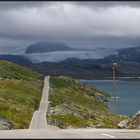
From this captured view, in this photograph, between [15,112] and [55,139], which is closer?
[55,139]

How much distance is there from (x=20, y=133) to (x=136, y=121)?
64.8ft

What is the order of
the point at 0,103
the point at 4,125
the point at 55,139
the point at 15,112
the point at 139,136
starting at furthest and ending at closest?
1. the point at 0,103
2. the point at 15,112
3. the point at 4,125
4. the point at 139,136
5. the point at 55,139

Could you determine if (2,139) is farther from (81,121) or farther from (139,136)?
(81,121)

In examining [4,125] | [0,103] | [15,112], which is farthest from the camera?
[0,103]

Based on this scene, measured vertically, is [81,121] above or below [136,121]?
below

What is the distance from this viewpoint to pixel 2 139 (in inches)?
1419

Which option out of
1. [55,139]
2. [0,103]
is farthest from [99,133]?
[0,103]

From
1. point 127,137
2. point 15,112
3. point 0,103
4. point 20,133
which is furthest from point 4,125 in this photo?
point 0,103

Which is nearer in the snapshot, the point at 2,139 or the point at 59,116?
the point at 2,139

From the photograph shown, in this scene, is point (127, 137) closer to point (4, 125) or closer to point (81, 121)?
point (4, 125)

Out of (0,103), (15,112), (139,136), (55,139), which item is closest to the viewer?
(55,139)

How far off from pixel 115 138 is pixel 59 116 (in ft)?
361

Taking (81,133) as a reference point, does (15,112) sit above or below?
below

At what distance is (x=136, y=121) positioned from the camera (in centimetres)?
5569
